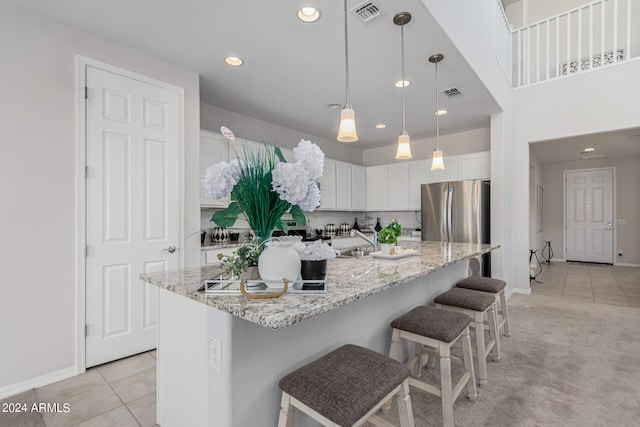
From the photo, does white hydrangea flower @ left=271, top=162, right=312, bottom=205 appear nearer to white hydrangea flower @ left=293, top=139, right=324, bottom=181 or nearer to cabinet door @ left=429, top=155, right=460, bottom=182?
white hydrangea flower @ left=293, top=139, right=324, bottom=181

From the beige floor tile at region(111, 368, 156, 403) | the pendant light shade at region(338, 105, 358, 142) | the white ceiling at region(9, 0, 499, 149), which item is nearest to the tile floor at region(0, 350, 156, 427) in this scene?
the beige floor tile at region(111, 368, 156, 403)

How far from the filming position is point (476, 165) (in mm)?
4641

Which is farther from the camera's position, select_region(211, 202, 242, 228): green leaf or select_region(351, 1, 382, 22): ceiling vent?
select_region(351, 1, 382, 22): ceiling vent

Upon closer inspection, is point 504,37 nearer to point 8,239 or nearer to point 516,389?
point 516,389

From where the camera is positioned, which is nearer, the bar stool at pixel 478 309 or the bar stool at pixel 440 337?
the bar stool at pixel 440 337

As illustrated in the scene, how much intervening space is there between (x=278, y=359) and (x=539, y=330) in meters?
3.09

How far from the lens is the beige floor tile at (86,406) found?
1744 millimetres

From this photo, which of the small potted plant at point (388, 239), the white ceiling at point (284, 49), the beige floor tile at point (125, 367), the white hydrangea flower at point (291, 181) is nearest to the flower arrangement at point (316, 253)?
the white hydrangea flower at point (291, 181)

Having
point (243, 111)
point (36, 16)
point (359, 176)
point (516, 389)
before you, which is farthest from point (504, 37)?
point (36, 16)

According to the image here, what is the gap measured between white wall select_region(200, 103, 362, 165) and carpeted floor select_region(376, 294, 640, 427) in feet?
8.86

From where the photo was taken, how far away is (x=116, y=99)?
246 centimetres

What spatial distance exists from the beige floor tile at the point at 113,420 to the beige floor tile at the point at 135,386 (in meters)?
0.12

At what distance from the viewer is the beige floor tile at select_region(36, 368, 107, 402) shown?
1968mm

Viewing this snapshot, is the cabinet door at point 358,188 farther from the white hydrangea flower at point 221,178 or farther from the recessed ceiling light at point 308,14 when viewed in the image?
the white hydrangea flower at point 221,178
